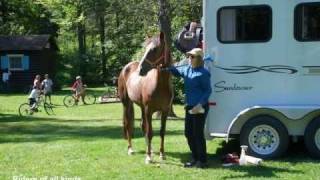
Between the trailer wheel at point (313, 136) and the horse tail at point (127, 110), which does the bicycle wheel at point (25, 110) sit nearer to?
the horse tail at point (127, 110)

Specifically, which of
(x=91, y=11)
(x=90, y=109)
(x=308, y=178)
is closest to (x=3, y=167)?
(x=308, y=178)

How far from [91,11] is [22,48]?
31.5 ft

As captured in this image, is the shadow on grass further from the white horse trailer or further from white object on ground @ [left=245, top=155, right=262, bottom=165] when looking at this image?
white object on ground @ [left=245, top=155, right=262, bottom=165]

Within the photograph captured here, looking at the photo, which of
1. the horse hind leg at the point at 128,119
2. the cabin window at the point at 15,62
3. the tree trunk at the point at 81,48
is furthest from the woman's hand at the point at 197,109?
the tree trunk at the point at 81,48

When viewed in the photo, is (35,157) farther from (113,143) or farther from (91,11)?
(91,11)

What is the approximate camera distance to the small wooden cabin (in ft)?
156

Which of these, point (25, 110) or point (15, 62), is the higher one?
point (15, 62)

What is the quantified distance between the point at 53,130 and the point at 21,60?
29.1 metres

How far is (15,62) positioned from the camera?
158ft

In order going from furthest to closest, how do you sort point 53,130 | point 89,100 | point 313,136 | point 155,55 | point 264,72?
point 89,100, point 53,130, point 264,72, point 313,136, point 155,55

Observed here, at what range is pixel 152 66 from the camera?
→ 10.3 meters

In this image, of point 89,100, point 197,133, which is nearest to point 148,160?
point 197,133

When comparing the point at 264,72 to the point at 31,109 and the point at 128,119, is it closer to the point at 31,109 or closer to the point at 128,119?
the point at 128,119

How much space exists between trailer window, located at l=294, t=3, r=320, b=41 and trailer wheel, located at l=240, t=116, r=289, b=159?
5.07 feet
